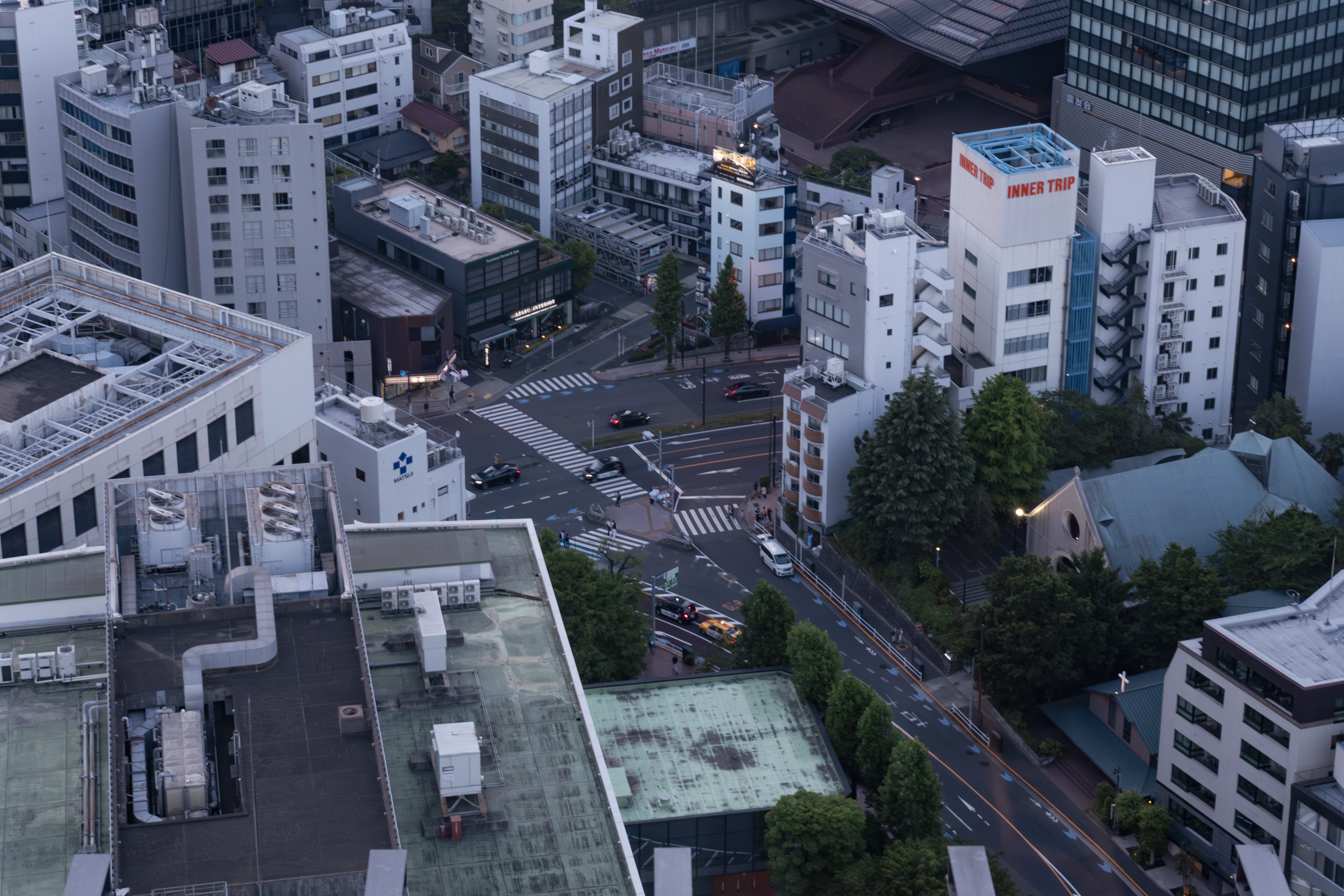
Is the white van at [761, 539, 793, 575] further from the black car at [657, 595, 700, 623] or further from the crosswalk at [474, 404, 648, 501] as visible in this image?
the crosswalk at [474, 404, 648, 501]

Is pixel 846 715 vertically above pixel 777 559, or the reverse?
pixel 846 715

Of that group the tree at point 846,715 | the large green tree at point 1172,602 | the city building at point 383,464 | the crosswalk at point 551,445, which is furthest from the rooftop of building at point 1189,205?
the city building at point 383,464

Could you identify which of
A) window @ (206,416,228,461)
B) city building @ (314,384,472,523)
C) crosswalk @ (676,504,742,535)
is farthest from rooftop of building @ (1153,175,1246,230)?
window @ (206,416,228,461)

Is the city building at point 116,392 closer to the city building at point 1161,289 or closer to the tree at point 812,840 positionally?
the tree at point 812,840

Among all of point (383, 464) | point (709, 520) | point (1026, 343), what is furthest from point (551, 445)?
point (1026, 343)

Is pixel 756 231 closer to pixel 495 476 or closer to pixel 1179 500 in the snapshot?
pixel 495 476

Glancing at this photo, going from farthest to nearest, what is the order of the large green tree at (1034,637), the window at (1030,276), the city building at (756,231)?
the city building at (756,231) → the window at (1030,276) → the large green tree at (1034,637)

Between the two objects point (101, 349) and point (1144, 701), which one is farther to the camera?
point (1144, 701)
